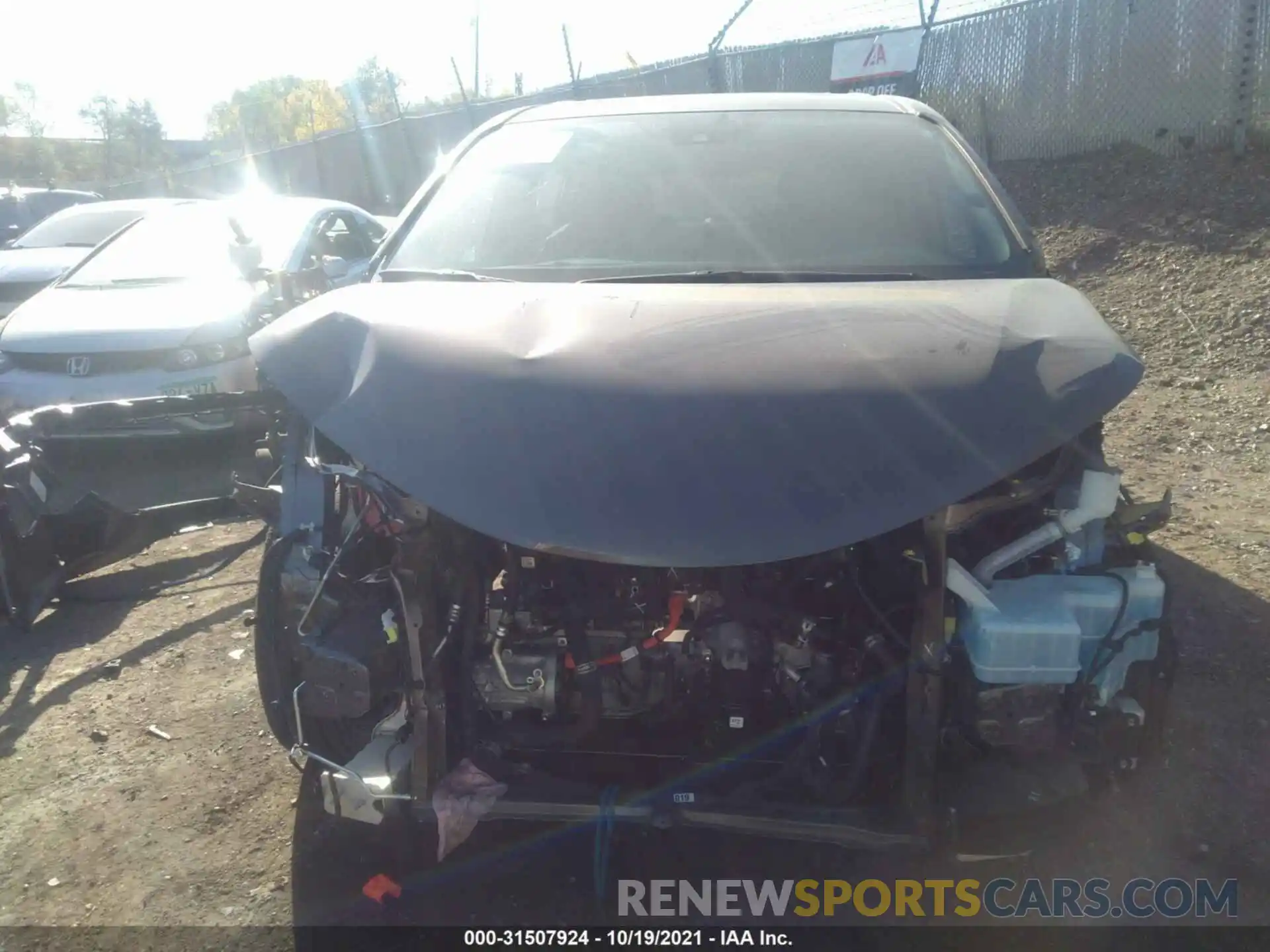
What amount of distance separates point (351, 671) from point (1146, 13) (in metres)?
9.61

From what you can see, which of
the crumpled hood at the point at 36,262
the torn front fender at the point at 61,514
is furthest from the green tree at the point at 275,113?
the torn front fender at the point at 61,514

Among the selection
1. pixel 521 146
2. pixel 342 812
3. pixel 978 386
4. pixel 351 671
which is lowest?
pixel 342 812

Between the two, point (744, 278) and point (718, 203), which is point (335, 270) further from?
point (744, 278)

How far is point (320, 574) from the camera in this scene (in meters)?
2.51

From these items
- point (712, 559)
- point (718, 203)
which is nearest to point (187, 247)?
point (718, 203)

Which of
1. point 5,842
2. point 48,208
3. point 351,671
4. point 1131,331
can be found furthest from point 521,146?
point 48,208

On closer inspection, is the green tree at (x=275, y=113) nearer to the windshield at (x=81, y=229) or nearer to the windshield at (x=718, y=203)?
the windshield at (x=81, y=229)

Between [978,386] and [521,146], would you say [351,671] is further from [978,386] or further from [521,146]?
[521,146]

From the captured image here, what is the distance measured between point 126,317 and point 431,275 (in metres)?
3.82

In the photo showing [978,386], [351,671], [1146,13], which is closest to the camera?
[978,386]

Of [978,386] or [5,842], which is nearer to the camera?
[978,386]

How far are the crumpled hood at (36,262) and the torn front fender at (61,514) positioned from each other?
5.47m

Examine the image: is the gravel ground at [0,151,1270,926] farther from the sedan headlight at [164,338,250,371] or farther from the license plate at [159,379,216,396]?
the sedan headlight at [164,338,250,371]

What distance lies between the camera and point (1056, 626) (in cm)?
214
